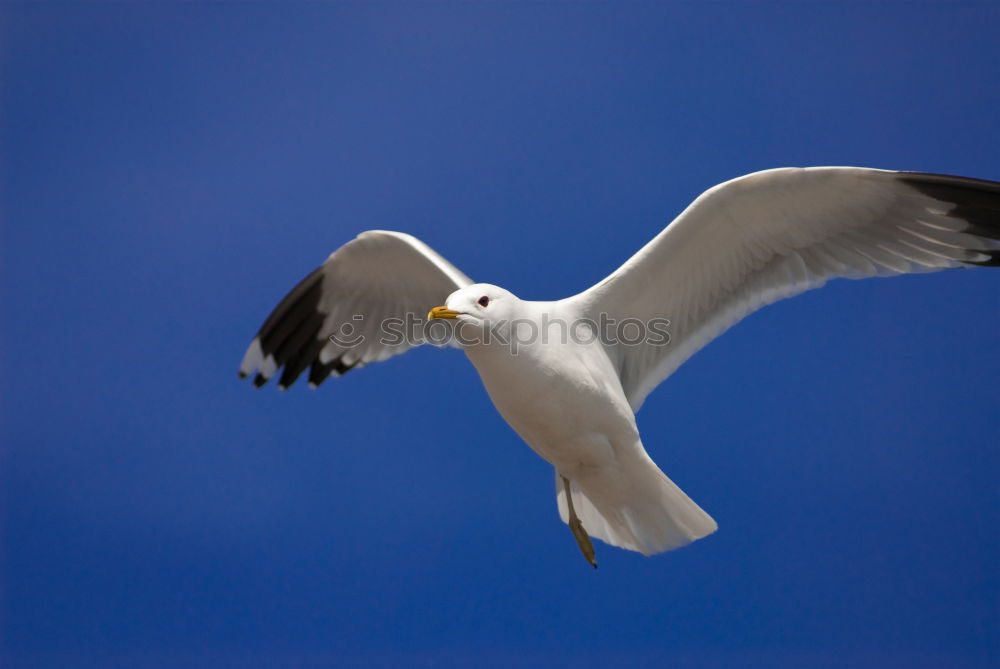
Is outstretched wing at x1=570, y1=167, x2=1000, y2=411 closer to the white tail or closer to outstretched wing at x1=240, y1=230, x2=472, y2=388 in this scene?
the white tail

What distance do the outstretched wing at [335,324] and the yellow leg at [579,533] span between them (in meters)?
0.90

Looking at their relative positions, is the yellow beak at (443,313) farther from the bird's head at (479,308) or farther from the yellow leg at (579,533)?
the yellow leg at (579,533)

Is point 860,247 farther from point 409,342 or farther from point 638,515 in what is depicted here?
point 409,342

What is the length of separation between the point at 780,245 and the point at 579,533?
1.22m

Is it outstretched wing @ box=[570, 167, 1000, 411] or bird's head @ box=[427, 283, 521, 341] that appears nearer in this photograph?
bird's head @ box=[427, 283, 521, 341]

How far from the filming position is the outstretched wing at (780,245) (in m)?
3.16

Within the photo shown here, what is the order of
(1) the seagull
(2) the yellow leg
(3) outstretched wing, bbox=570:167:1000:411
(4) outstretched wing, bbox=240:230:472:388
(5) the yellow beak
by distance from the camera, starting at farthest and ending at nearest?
(4) outstretched wing, bbox=240:230:472:388 → (2) the yellow leg → (3) outstretched wing, bbox=570:167:1000:411 → (1) the seagull → (5) the yellow beak

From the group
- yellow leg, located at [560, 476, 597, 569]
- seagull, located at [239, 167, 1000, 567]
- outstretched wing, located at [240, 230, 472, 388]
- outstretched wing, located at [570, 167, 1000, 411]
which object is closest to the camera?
seagull, located at [239, 167, 1000, 567]

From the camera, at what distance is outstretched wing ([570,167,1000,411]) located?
3.16 m

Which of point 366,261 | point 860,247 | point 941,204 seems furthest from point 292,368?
point 941,204

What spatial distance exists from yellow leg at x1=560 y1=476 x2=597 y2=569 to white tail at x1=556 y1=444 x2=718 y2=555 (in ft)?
0.29

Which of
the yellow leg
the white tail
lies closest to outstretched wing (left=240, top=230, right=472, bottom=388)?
the yellow leg

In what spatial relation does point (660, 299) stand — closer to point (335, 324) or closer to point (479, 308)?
point (479, 308)

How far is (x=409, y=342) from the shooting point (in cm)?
403
